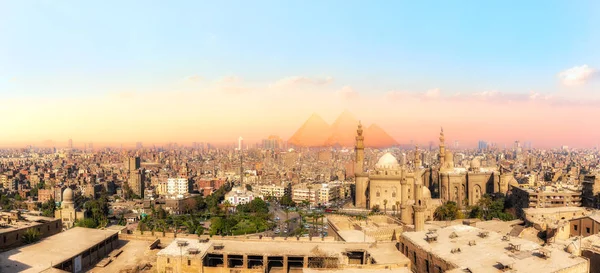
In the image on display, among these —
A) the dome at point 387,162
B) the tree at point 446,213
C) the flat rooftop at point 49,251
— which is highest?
the dome at point 387,162

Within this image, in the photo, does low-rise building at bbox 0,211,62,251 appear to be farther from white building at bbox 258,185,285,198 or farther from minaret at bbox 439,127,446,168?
white building at bbox 258,185,285,198

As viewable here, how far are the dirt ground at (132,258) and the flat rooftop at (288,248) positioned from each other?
4.71 ft

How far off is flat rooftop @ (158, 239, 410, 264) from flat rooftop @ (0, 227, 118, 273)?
297 cm

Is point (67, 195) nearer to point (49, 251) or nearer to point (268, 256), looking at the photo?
point (49, 251)

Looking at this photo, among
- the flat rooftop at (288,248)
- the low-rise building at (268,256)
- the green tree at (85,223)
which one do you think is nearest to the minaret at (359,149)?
the green tree at (85,223)

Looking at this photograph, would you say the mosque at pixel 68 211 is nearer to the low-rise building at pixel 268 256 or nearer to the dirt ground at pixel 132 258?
the dirt ground at pixel 132 258

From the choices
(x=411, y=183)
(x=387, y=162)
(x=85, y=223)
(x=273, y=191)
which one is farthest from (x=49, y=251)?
(x=273, y=191)

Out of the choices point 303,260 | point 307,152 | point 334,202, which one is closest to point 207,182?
point 334,202

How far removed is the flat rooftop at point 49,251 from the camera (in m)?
12.8

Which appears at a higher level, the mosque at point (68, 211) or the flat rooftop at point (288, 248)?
the flat rooftop at point (288, 248)

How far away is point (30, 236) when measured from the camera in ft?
52.9

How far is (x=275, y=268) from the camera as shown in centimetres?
1475

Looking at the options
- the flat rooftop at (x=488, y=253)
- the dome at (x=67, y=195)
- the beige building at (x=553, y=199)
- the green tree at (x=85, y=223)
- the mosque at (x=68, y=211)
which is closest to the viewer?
the flat rooftop at (x=488, y=253)

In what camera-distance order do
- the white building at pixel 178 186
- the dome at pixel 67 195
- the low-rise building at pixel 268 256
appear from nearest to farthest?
the low-rise building at pixel 268 256 < the dome at pixel 67 195 < the white building at pixel 178 186
